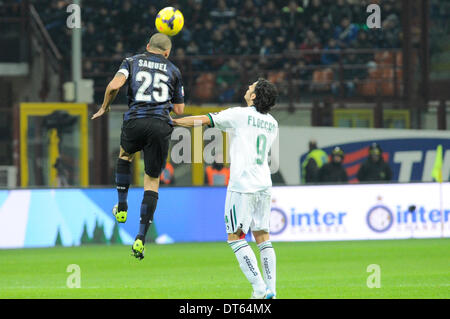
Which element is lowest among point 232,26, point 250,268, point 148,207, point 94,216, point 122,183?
point 94,216

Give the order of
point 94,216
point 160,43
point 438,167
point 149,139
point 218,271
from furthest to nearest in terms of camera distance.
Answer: point 438,167
point 94,216
point 218,271
point 149,139
point 160,43

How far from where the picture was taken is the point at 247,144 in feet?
31.6

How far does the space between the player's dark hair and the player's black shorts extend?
4.23 feet

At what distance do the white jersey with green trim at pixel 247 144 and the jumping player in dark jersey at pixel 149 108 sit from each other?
3.09 feet

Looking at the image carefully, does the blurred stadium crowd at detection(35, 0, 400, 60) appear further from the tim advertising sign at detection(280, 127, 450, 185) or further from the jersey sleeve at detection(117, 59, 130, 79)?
the jersey sleeve at detection(117, 59, 130, 79)

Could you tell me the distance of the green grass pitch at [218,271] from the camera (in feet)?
36.0

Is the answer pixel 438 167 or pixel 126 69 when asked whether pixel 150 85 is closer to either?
pixel 126 69

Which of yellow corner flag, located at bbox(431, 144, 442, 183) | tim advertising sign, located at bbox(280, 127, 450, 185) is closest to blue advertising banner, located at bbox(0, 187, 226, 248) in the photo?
tim advertising sign, located at bbox(280, 127, 450, 185)

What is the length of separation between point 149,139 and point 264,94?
5.02 feet

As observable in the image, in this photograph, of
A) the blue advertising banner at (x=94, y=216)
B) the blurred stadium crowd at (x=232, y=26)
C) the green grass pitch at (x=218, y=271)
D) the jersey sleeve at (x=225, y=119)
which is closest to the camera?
the jersey sleeve at (x=225, y=119)

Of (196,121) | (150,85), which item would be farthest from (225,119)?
(150,85)

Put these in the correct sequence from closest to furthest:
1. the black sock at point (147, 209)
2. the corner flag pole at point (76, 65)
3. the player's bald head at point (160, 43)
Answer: the player's bald head at point (160, 43) → the black sock at point (147, 209) → the corner flag pole at point (76, 65)

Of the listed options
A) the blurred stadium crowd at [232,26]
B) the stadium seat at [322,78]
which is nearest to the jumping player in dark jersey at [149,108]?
the stadium seat at [322,78]

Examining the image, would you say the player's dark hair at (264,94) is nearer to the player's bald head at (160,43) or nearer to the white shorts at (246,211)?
the white shorts at (246,211)
